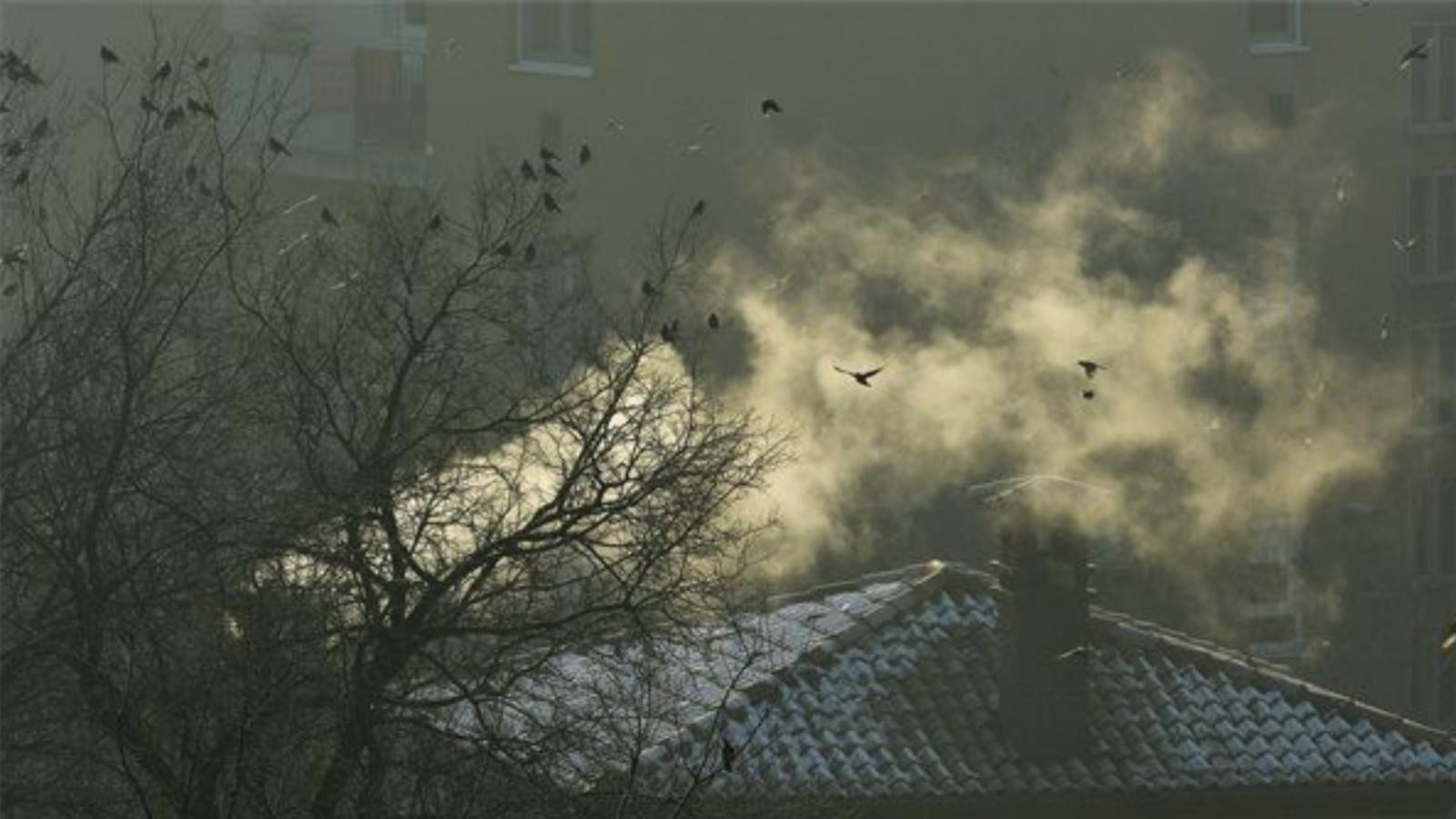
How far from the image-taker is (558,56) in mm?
44500

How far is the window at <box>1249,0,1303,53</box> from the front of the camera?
1934 inches

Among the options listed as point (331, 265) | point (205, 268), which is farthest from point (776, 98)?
point (205, 268)

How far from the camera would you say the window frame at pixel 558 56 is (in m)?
44.0

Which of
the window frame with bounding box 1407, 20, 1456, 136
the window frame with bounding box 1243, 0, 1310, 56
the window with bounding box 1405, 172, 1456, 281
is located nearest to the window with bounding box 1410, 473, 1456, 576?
the window with bounding box 1405, 172, 1456, 281

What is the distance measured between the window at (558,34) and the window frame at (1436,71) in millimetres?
11440

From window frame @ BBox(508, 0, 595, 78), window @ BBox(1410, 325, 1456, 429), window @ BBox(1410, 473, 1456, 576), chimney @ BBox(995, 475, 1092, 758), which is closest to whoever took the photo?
chimney @ BBox(995, 475, 1092, 758)

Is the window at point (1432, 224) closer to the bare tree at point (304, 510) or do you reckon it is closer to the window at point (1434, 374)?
the window at point (1434, 374)

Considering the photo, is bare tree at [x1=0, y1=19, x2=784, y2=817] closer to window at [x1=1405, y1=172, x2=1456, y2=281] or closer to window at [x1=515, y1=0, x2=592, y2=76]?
window at [x1=515, y1=0, x2=592, y2=76]

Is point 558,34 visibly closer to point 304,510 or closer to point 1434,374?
point 1434,374

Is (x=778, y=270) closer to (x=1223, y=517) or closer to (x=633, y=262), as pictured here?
(x=633, y=262)

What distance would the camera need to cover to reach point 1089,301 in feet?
131

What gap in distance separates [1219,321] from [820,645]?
60.4 feet

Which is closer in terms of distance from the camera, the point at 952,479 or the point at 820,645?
the point at 820,645

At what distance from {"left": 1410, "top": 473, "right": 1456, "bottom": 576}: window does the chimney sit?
2202 cm
